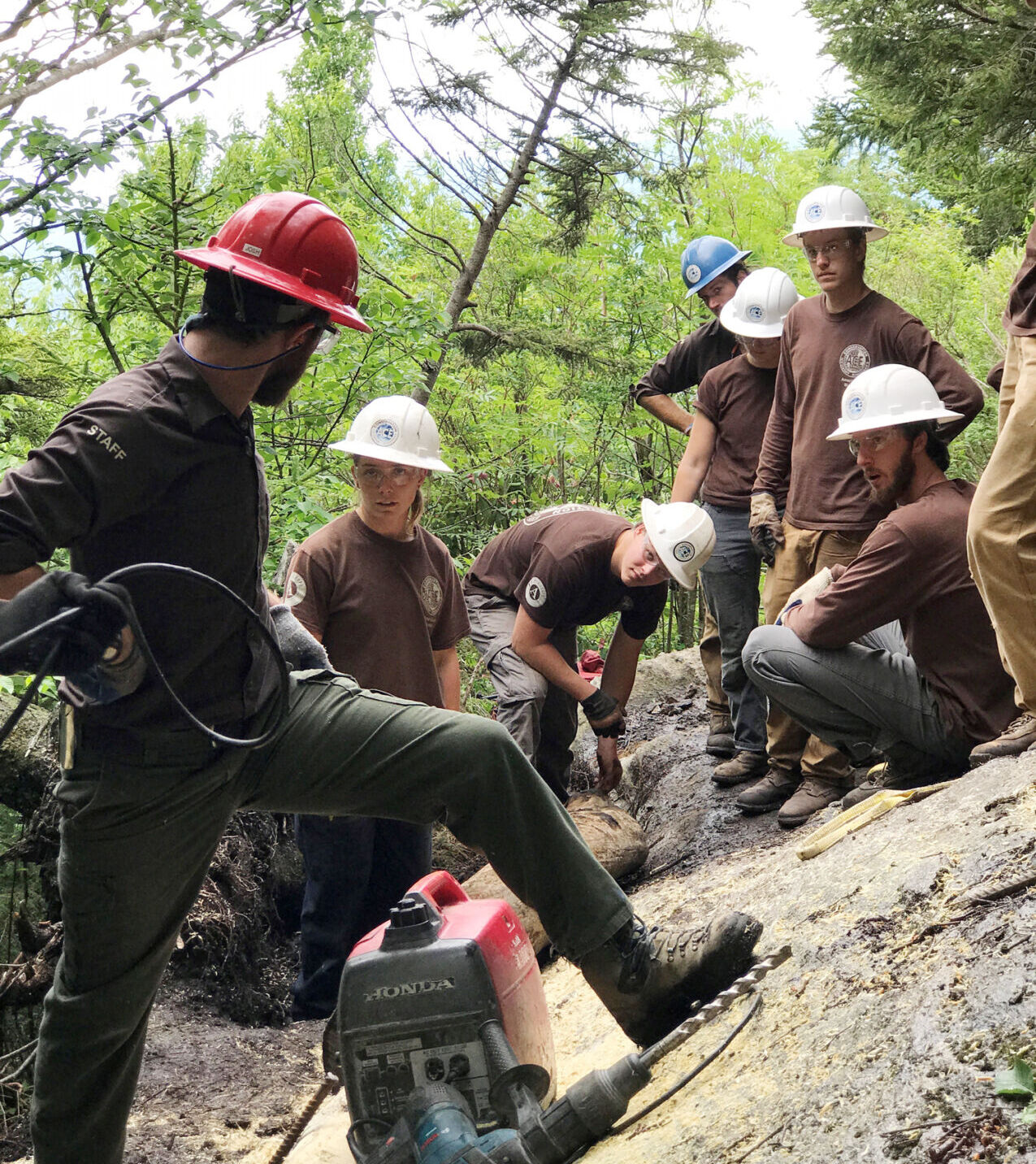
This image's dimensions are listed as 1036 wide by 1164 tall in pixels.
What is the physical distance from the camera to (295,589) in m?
4.29

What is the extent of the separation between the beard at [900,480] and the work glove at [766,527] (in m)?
0.77

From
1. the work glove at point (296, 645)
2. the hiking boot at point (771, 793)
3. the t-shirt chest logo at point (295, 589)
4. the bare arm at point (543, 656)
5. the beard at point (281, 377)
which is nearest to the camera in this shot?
the beard at point (281, 377)

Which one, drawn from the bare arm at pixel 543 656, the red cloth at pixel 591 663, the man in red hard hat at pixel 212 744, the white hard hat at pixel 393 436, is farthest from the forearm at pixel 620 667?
the man in red hard hat at pixel 212 744

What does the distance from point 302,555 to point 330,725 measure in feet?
5.58

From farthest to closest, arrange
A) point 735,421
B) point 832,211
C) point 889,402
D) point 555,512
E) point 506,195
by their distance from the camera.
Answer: point 506,195 < point 735,421 < point 555,512 < point 832,211 < point 889,402

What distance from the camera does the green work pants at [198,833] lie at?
2547mm

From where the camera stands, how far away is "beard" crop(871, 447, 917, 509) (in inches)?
171

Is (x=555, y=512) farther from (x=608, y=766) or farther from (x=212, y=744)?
(x=212, y=744)

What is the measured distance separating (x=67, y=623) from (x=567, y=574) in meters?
3.14

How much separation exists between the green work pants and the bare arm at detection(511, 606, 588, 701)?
2.33 metres

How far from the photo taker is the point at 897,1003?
2.40 meters

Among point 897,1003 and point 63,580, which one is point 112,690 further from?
point 897,1003

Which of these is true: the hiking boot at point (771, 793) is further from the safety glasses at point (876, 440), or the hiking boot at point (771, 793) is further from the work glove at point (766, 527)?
the safety glasses at point (876, 440)

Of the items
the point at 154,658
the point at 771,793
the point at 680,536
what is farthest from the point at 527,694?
the point at 154,658
